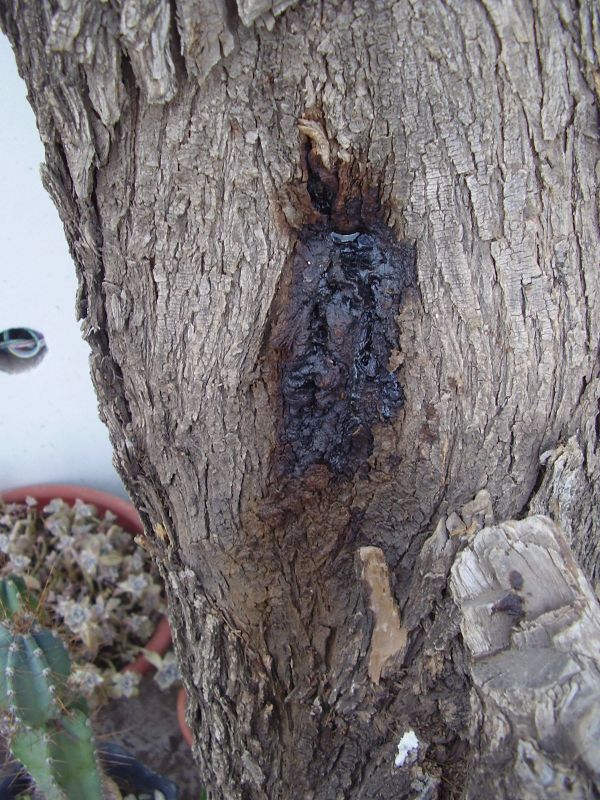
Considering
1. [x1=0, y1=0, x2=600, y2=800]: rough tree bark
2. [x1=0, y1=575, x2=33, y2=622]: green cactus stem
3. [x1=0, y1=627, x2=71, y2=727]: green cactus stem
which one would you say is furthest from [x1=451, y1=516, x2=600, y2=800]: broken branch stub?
[x1=0, y1=575, x2=33, y2=622]: green cactus stem

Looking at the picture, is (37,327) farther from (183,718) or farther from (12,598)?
(183,718)

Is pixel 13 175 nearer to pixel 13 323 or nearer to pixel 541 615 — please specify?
pixel 13 323

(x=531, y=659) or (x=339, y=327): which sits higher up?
(x=339, y=327)

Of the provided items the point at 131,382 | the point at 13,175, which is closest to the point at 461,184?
the point at 131,382

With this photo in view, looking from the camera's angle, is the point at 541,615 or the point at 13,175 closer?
the point at 541,615

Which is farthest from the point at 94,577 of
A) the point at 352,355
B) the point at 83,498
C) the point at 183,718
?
the point at 352,355

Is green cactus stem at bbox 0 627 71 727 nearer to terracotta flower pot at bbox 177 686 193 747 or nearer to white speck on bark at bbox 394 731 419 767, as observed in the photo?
terracotta flower pot at bbox 177 686 193 747

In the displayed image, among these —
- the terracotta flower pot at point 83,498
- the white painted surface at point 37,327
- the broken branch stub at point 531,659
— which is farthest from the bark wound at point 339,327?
the terracotta flower pot at point 83,498
